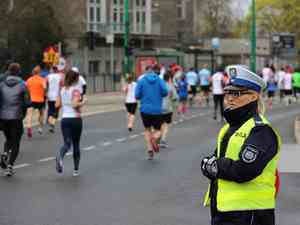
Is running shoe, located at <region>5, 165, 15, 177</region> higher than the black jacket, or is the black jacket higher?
the black jacket

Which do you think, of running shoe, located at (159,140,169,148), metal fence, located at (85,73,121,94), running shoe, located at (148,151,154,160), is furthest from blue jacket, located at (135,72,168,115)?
metal fence, located at (85,73,121,94)

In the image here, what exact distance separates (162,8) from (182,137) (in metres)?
56.5

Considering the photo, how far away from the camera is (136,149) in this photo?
16844 millimetres

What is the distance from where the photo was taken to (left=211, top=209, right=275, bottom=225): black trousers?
4.68m

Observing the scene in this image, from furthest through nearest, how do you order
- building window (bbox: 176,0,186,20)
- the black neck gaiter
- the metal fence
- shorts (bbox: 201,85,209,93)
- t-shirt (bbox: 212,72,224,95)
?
building window (bbox: 176,0,186,20)
the metal fence
shorts (bbox: 201,85,209,93)
t-shirt (bbox: 212,72,224,95)
the black neck gaiter

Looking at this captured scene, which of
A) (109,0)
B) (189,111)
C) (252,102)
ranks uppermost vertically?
(109,0)

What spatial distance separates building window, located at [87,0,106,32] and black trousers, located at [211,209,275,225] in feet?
197

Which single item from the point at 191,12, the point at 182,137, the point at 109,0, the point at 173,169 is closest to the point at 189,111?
the point at 182,137

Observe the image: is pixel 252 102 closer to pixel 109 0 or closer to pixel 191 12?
pixel 109 0

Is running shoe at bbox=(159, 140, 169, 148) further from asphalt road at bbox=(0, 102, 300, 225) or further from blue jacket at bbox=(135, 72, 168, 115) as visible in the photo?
blue jacket at bbox=(135, 72, 168, 115)

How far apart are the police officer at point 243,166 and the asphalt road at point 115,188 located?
4075 mm

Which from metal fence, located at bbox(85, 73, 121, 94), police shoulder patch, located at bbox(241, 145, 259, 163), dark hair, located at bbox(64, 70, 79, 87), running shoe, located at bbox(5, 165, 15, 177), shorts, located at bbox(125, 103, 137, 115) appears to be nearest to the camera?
police shoulder patch, located at bbox(241, 145, 259, 163)

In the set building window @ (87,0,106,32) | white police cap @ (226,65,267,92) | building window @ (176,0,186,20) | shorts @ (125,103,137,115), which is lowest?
shorts @ (125,103,137,115)

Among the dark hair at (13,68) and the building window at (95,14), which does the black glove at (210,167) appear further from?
the building window at (95,14)
